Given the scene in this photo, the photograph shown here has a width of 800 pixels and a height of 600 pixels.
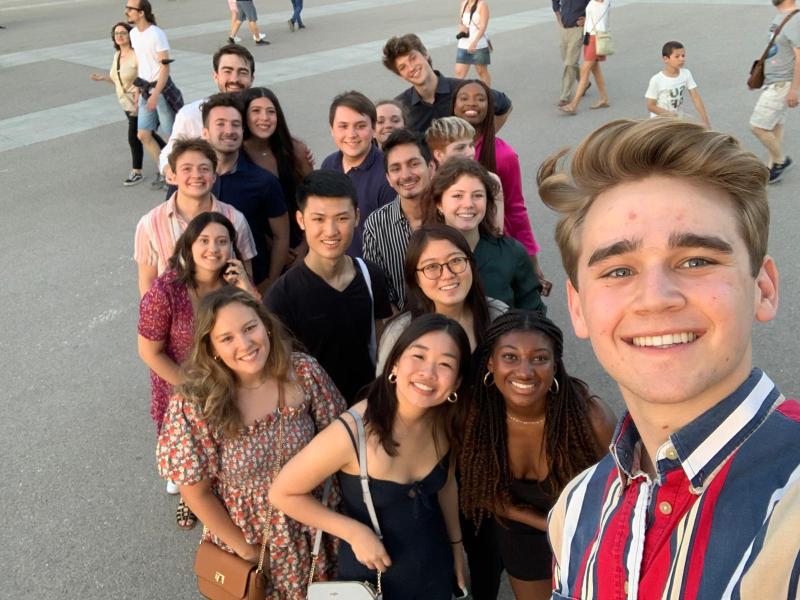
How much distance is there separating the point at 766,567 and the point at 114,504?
11.8 feet

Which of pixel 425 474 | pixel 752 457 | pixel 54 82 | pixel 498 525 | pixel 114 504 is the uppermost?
pixel 54 82

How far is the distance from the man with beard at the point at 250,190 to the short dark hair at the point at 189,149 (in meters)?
0.33

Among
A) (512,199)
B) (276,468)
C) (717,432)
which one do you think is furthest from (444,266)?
(717,432)

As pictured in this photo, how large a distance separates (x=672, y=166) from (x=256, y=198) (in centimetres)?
324

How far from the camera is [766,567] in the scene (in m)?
0.95

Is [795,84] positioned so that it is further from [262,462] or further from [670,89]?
[262,462]

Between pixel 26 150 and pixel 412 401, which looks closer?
pixel 412 401

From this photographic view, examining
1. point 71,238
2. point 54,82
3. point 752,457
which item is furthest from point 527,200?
point 54,82

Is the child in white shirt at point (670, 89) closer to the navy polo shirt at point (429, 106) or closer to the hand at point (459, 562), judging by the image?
the navy polo shirt at point (429, 106)

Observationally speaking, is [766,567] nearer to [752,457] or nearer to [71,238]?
[752,457]

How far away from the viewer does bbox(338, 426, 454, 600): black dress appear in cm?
245

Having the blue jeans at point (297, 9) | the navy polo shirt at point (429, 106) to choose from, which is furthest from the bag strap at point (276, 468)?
the blue jeans at point (297, 9)

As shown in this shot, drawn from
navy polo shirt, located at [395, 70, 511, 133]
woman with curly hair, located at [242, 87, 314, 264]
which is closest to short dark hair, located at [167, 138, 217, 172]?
woman with curly hair, located at [242, 87, 314, 264]

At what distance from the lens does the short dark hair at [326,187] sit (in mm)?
3236
